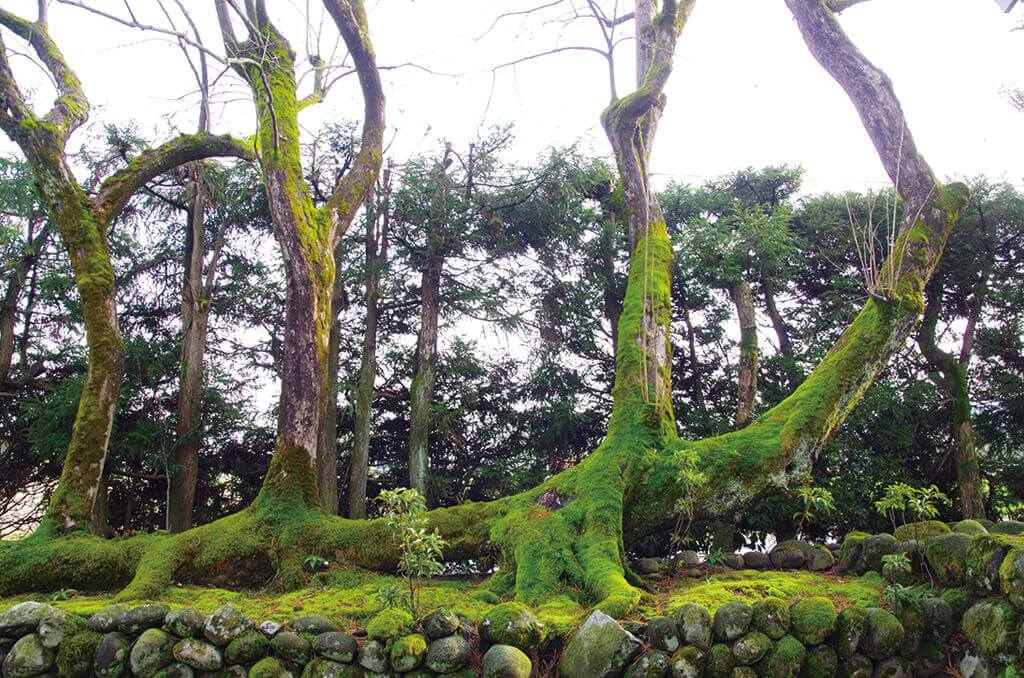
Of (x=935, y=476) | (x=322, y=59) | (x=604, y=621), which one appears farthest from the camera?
(x=935, y=476)

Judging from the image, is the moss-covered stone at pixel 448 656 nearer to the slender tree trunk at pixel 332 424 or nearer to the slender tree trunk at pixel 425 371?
the slender tree trunk at pixel 332 424

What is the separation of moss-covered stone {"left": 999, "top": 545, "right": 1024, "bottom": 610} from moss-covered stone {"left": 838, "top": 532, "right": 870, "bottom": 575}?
176 cm

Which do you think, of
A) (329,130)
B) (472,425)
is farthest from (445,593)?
(329,130)

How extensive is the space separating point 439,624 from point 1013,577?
9.74ft

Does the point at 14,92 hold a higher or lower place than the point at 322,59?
lower

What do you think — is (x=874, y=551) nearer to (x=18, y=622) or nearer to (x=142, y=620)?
(x=142, y=620)

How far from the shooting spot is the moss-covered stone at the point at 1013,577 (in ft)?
11.1

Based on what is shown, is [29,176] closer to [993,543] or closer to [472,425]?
[472,425]

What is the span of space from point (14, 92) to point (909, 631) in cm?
813

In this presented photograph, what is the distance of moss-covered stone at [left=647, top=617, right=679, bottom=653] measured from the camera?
11.8 ft

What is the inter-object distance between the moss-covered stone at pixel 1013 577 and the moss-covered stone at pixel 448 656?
2.80 m

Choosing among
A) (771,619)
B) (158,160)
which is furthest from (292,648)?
(158,160)

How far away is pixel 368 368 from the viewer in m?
8.59

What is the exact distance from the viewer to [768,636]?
12.1 feet
